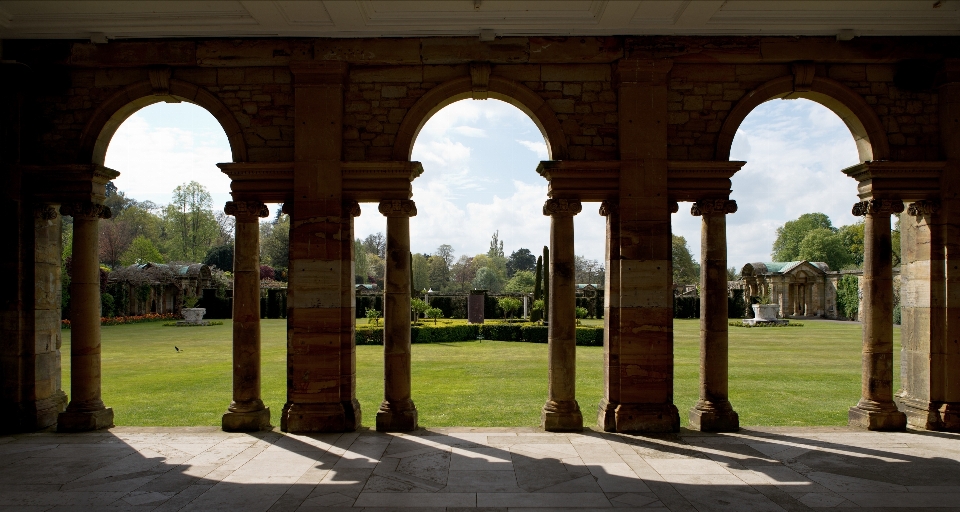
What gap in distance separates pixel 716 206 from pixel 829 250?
64.0m

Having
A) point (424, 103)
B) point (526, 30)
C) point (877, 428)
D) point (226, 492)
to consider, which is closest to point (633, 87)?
point (526, 30)

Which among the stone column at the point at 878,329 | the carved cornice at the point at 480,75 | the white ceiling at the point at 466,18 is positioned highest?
the white ceiling at the point at 466,18

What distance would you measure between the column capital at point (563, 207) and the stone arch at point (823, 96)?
2046 mm

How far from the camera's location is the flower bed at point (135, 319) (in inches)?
1229

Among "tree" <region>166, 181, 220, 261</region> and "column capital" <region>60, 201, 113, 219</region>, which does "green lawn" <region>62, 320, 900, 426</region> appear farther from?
"tree" <region>166, 181, 220, 261</region>

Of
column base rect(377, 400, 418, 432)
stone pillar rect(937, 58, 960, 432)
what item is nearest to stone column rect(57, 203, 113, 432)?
column base rect(377, 400, 418, 432)

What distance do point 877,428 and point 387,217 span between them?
731 centimetres

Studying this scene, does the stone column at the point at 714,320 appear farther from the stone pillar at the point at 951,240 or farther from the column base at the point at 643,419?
the stone pillar at the point at 951,240

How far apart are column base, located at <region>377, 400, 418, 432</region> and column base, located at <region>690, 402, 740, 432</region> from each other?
12.7 feet

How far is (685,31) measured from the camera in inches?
316

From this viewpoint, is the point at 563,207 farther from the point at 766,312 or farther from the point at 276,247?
the point at 276,247

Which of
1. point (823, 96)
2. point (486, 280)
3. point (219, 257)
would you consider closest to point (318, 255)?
point (823, 96)

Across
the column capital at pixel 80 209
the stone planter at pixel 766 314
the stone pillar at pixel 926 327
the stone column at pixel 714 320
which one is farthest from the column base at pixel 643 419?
the stone planter at pixel 766 314

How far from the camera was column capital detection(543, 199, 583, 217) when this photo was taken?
827 cm
